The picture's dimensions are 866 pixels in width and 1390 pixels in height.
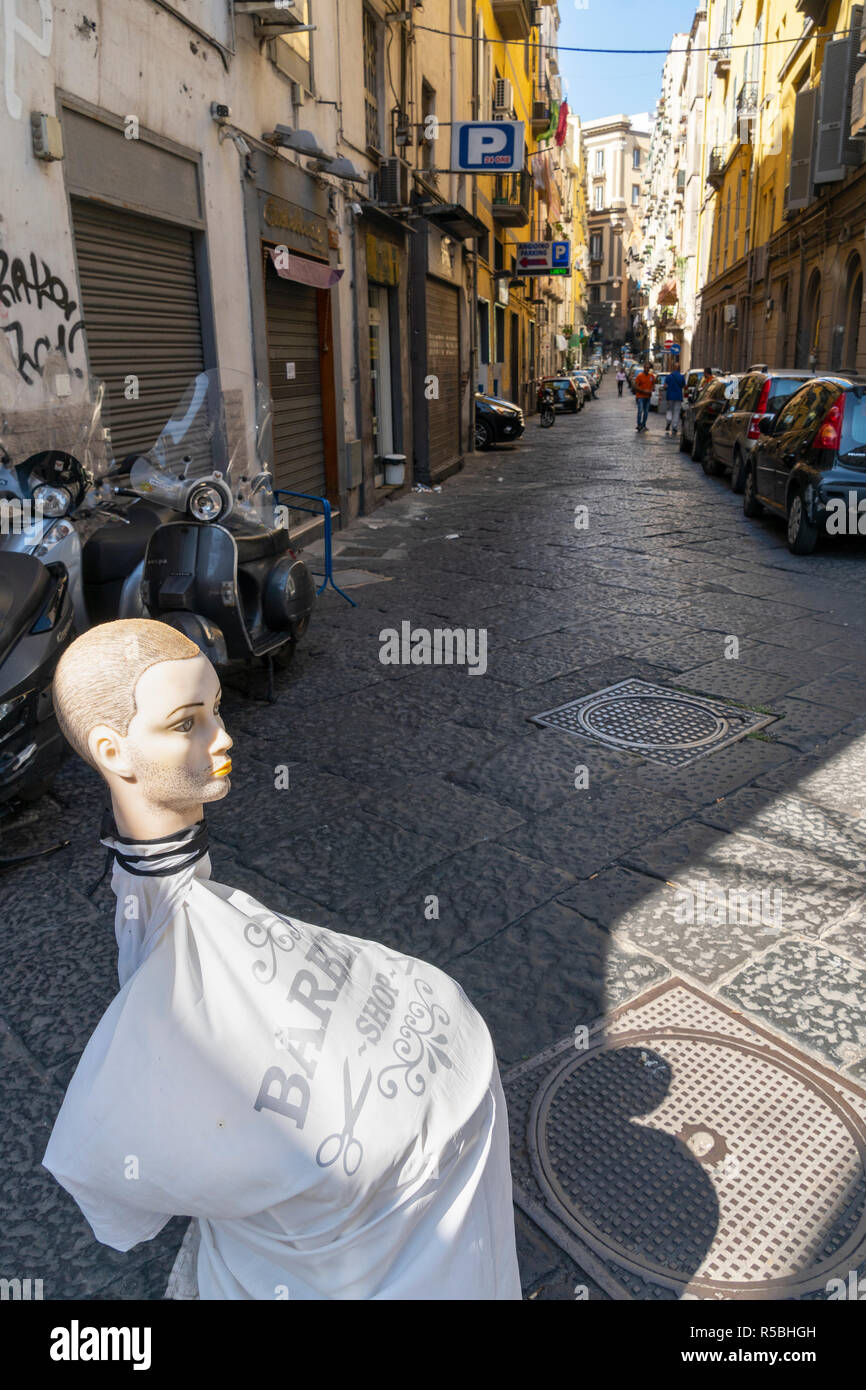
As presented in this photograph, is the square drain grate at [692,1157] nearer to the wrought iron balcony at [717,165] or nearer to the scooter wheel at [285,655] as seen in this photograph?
the scooter wheel at [285,655]

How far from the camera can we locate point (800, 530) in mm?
9562

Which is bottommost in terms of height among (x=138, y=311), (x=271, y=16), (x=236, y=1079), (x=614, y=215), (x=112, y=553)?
(x=236, y=1079)

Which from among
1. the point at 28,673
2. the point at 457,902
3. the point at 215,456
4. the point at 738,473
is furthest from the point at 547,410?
the point at 457,902

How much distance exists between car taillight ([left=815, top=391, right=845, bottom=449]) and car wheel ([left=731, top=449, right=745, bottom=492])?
15.6 ft

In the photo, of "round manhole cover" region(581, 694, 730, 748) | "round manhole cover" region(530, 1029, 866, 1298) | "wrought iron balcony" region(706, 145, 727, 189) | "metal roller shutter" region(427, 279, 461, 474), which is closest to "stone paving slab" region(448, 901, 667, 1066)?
"round manhole cover" region(530, 1029, 866, 1298)

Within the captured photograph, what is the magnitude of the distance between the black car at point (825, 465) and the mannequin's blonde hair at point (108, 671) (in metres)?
8.75

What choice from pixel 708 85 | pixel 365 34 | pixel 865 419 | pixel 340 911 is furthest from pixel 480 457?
pixel 708 85

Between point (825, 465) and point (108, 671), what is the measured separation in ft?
29.2

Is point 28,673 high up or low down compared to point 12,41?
down

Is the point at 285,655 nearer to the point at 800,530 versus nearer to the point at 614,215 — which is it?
the point at 800,530

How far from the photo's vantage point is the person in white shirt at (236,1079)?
1420 millimetres

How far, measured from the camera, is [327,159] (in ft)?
33.6

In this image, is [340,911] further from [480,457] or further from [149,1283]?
[480,457]

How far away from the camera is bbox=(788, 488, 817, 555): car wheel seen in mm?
9453
